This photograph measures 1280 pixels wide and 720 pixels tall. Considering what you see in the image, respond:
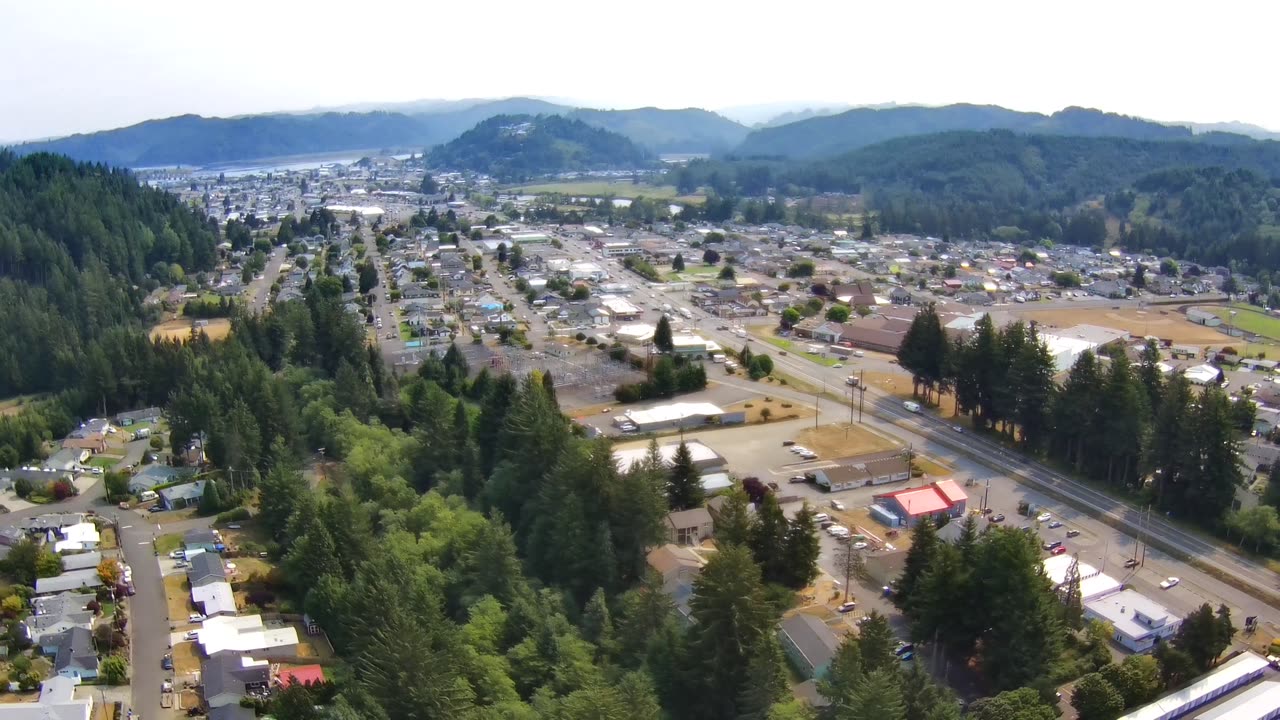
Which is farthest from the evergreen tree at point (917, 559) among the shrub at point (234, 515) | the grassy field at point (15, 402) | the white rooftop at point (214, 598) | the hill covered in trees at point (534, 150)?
the hill covered in trees at point (534, 150)

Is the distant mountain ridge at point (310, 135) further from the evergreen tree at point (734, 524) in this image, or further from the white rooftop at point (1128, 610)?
the white rooftop at point (1128, 610)

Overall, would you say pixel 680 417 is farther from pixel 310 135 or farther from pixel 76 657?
pixel 310 135

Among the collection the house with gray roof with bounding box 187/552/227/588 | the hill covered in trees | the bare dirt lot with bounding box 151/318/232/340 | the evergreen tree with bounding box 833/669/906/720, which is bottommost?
the house with gray roof with bounding box 187/552/227/588

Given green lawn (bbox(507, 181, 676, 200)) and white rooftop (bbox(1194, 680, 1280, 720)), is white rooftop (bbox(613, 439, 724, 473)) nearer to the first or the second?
white rooftop (bbox(1194, 680, 1280, 720))

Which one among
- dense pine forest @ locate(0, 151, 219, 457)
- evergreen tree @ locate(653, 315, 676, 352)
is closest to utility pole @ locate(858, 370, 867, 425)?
evergreen tree @ locate(653, 315, 676, 352)

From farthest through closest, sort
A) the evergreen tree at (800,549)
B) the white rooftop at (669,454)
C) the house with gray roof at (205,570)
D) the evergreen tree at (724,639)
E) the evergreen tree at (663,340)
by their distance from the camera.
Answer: the evergreen tree at (663,340)
the white rooftop at (669,454)
the house with gray roof at (205,570)
the evergreen tree at (800,549)
the evergreen tree at (724,639)

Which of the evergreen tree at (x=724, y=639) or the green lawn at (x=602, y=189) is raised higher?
the green lawn at (x=602, y=189)
